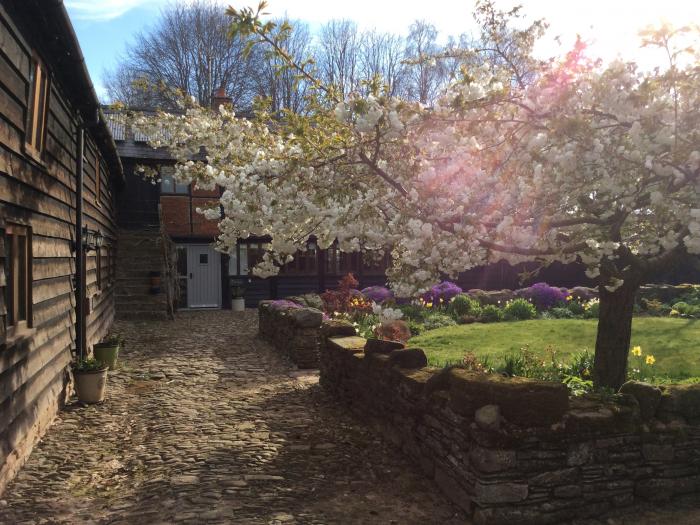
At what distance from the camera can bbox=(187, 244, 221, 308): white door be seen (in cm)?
2012

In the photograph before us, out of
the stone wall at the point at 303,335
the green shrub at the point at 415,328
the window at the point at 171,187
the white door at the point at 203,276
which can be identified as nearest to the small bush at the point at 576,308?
the green shrub at the point at 415,328

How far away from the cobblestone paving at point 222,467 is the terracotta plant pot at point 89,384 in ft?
0.68

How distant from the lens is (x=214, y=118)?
10.1 meters

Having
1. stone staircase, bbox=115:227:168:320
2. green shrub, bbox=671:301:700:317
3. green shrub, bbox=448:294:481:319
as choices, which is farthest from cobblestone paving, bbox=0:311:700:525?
green shrub, bbox=671:301:700:317

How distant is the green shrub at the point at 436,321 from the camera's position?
39.5 ft

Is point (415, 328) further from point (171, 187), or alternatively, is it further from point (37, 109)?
point (171, 187)

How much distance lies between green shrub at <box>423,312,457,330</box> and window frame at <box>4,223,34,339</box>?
8117 millimetres

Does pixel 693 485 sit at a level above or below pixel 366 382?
below

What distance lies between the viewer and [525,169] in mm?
5211

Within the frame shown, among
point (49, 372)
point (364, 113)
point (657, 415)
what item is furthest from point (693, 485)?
point (49, 372)

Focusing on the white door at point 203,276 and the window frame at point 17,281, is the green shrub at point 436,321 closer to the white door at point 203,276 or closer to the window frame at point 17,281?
the window frame at point 17,281

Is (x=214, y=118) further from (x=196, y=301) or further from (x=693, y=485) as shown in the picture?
(x=196, y=301)

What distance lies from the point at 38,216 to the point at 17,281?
900mm

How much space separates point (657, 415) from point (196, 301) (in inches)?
690
